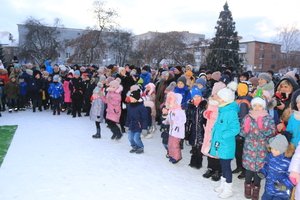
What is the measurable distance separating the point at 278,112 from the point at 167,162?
2.62 meters

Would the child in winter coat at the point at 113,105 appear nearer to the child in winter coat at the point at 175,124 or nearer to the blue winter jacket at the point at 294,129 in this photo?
the child in winter coat at the point at 175,124

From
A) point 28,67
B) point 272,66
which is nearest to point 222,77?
point 28,67

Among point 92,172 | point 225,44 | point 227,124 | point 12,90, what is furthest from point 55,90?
point 225,44

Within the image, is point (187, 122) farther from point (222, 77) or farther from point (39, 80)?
point (39, 80)

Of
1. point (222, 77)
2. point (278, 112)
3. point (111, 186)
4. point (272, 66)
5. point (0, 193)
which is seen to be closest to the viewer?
point (0, 193)

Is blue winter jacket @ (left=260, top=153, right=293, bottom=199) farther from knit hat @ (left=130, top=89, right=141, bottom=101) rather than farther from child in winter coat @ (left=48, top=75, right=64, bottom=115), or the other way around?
child in winter coat @ (left=48, top=75, right=64, bottom=115)

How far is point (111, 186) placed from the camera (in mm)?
→ 5324

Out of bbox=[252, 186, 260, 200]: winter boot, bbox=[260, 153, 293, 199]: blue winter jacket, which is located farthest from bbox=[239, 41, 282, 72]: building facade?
bbox=[260, 153, 293, 199]: blue winter jacket

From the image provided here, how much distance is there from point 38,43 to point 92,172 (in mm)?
49296

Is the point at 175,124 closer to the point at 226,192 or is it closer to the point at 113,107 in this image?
the point at 226,192

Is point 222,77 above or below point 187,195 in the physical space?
above

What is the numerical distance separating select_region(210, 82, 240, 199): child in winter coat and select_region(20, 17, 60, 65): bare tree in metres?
48.3

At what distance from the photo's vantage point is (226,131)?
5012 mm

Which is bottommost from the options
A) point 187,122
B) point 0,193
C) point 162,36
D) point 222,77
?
point 0,193
